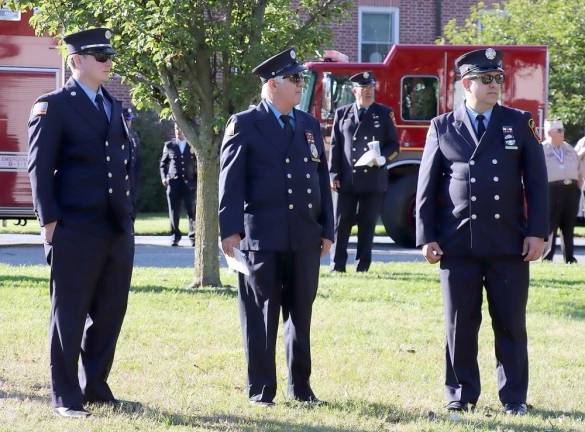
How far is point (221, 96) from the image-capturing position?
37.4 ft

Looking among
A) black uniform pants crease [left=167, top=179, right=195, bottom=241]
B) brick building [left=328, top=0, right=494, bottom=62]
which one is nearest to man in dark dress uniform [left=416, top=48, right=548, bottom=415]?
black uniform pants crease [left=167, top=179, right=195, bottom=241]

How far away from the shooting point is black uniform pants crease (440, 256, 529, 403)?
6828mm

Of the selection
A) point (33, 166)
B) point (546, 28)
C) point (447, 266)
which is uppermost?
point (546, 28)

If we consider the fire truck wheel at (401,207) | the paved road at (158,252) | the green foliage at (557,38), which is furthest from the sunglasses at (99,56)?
the green foliage at (557,38)

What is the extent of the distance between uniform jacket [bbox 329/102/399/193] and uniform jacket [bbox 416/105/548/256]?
21.2 feet

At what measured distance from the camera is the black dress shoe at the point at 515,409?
6.79m

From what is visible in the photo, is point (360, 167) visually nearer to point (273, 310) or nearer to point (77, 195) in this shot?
point (273, 310)

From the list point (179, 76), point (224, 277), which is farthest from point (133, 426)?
point (224, 277)

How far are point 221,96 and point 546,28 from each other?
41.5 ft

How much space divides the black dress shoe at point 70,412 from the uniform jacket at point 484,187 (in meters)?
2.00

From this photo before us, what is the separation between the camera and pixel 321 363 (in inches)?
328

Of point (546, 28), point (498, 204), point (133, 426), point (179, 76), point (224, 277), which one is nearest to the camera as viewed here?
point (133, 426)

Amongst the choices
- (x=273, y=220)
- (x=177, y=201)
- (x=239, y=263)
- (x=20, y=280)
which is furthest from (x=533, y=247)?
(x=177, y=201)

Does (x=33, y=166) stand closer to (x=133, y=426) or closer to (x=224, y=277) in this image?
(x=133, y=426)
